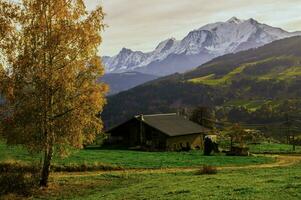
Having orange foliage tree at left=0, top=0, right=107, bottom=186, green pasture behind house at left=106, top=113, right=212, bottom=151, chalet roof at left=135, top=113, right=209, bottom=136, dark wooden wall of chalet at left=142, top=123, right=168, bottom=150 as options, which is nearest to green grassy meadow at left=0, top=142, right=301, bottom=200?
orange foliage tree at left=0, top=0, right=107, bottom=186

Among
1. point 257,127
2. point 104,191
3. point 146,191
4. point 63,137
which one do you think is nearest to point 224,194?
point 146,191

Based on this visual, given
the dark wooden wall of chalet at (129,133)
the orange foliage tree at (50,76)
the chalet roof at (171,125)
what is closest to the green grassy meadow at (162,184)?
the orange foliage tree at (50,76)

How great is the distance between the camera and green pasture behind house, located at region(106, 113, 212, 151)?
84250mm

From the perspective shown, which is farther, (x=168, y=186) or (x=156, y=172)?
(x=156, y=172)

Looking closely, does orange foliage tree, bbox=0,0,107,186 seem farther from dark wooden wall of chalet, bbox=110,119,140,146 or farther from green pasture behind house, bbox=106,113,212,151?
dark wooden wall of chalet, bbox=110,119,140,146

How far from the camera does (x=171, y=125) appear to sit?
294ft

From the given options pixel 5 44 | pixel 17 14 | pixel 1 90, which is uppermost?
pixel 17 14

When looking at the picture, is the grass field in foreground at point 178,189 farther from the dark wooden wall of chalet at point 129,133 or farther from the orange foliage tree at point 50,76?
the dark wooden wall of chalet at point 129,133

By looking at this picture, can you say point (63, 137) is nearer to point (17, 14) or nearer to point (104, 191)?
point (104, 191)

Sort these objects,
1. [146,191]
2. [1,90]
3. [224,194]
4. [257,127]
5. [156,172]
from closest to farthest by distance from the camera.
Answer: [224,194], [146,191], [1,90], [156,172], [257,127]

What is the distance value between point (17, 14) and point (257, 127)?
158 m

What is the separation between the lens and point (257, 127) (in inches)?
7180

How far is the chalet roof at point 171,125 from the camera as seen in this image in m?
85.5

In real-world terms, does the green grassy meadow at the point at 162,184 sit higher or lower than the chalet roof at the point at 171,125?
lower
